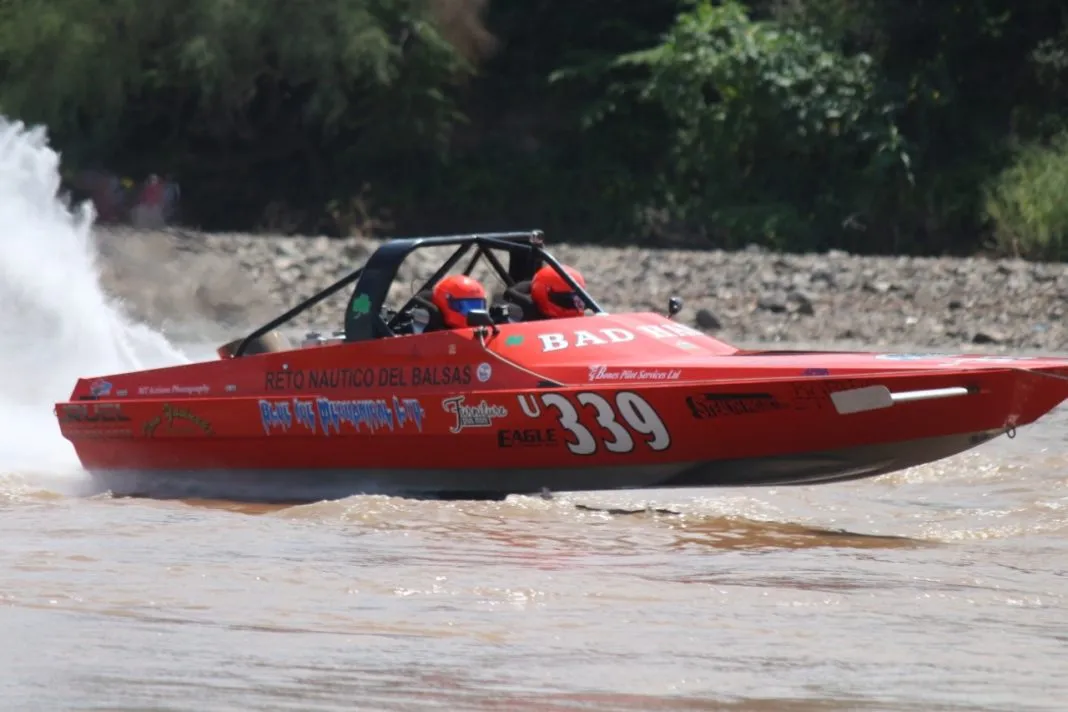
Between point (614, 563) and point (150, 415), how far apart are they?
13.8 ft

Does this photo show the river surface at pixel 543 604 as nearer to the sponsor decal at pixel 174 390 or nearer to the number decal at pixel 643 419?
the number decal at pixel 643 419

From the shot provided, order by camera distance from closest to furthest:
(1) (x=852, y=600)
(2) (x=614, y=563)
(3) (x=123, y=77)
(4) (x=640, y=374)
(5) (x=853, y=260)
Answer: (1) (x=852, y=600)
(2) (x=614, y=563)
(4) (x=640, y=374)
(5) (x=853, y=260)
(3) (x=123, y=77)

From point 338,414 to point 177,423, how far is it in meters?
1.24

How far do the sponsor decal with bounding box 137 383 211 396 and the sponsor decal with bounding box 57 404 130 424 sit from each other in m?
0.21

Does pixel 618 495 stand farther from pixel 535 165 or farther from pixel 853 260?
pixel 535 165

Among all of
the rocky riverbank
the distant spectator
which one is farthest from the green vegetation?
the rocky riverbank

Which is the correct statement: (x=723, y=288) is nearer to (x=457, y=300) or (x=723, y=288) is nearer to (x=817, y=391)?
(x=457, y=300)

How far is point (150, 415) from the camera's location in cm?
1177

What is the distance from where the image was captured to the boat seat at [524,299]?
36.9ft

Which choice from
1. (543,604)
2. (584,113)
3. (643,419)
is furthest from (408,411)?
(584,113)

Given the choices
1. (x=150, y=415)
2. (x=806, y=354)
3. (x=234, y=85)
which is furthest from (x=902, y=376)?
(x=234, y=85)

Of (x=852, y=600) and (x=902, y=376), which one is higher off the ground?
(x=902, y=376)

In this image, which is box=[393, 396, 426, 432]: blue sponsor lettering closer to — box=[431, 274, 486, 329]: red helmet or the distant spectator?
box=[431, 274, 486, 329]: red helmet

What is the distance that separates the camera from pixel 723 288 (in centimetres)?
2228
